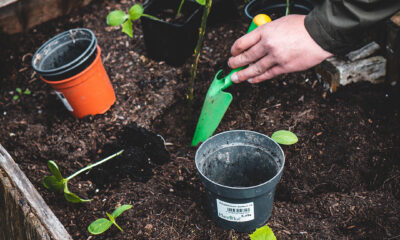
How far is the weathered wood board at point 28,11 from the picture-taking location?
2388 mm

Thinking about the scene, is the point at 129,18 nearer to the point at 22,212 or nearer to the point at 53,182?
the point at 53,182

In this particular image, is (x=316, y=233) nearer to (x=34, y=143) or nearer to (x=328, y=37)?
(x=328, y=37)

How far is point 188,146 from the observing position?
187 cm

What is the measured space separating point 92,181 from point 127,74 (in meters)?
0.81

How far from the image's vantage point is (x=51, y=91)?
2.27 m

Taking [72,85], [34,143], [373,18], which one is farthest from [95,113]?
[373,18]

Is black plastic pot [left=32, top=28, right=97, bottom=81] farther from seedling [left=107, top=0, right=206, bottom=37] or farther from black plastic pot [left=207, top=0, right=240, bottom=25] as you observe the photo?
black plastic pot [left=207, top=0, right=240, bottom=25]

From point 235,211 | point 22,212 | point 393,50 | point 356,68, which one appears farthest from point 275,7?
point 22,212

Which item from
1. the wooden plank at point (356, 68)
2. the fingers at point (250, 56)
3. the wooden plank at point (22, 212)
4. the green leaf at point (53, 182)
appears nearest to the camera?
the wooden plank at point (22, 212)

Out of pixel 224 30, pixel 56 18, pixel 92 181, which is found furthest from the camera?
pixel 56 18

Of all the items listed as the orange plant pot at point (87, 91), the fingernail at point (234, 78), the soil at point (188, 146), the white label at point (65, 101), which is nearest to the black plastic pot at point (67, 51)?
the orange plant pot at point (87, 91)

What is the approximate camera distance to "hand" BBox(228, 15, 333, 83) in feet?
4.34

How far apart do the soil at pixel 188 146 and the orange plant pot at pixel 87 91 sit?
62mm

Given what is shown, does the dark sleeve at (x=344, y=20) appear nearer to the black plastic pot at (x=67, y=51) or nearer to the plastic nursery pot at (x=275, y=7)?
the plastic nursery pot at (x=275, y=7)
